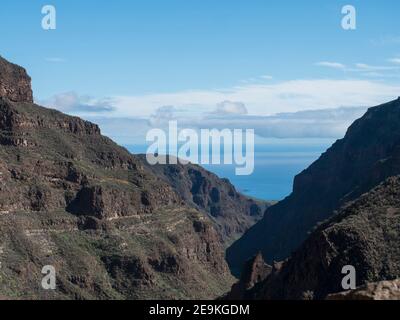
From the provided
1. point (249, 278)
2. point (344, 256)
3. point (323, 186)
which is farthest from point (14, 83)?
point (344, 256)

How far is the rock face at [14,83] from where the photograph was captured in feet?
470

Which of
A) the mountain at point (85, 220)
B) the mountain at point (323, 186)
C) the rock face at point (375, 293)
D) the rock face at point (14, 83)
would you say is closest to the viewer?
the rock face at point (375, 293)

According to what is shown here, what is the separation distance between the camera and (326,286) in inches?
2436

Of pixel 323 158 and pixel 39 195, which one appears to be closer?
pixel 39 195

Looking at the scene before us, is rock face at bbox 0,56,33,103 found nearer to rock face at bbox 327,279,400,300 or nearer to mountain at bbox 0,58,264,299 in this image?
mountain at bbox 0,58,264,299

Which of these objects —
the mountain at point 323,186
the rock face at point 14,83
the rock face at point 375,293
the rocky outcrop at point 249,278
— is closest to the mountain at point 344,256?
the rocky outcrop at point 249,278

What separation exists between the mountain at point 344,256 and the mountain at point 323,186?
75.5 metres

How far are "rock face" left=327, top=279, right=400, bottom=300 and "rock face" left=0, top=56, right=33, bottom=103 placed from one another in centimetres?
12728

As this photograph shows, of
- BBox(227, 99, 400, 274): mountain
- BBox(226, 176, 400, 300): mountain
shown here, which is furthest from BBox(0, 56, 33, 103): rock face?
BBox(226, 176, 400, 300): mountain

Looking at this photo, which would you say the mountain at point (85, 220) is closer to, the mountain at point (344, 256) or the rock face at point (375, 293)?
the mountain at point (344, 256)

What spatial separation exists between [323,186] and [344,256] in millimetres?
110348
